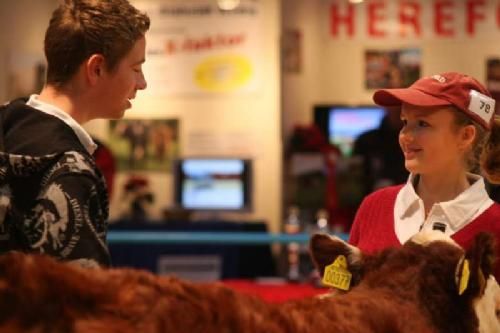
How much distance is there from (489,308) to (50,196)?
0.80m

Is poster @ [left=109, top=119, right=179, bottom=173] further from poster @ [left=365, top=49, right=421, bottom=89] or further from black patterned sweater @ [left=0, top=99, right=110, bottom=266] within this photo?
black patterned sweater @ [left=0, top=99, right=110, bottom=266]

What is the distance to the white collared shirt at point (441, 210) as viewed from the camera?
6.59 feet

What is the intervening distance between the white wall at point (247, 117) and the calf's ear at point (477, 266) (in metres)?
7.18

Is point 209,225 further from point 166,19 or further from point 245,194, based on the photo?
point 166,19

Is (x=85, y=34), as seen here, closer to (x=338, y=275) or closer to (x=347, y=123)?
(x=338, y=275)

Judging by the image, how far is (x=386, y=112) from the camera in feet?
28.9

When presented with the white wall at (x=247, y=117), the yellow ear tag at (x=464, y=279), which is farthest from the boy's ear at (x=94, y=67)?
the white wall at (x=247, y=117)

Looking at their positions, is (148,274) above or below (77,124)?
below

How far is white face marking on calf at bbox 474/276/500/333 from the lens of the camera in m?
1.64

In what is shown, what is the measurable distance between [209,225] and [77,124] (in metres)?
6.19

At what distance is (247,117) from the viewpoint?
8.90 m

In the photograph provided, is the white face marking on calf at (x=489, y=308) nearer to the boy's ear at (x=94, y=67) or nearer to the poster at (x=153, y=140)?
the boy's ear at (x=94, y=67)

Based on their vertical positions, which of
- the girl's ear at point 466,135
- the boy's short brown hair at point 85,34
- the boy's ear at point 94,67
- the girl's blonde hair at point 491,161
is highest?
the boy's short brown hair at point 85,34

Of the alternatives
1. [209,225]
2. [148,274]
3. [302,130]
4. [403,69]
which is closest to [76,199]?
[148,274]
